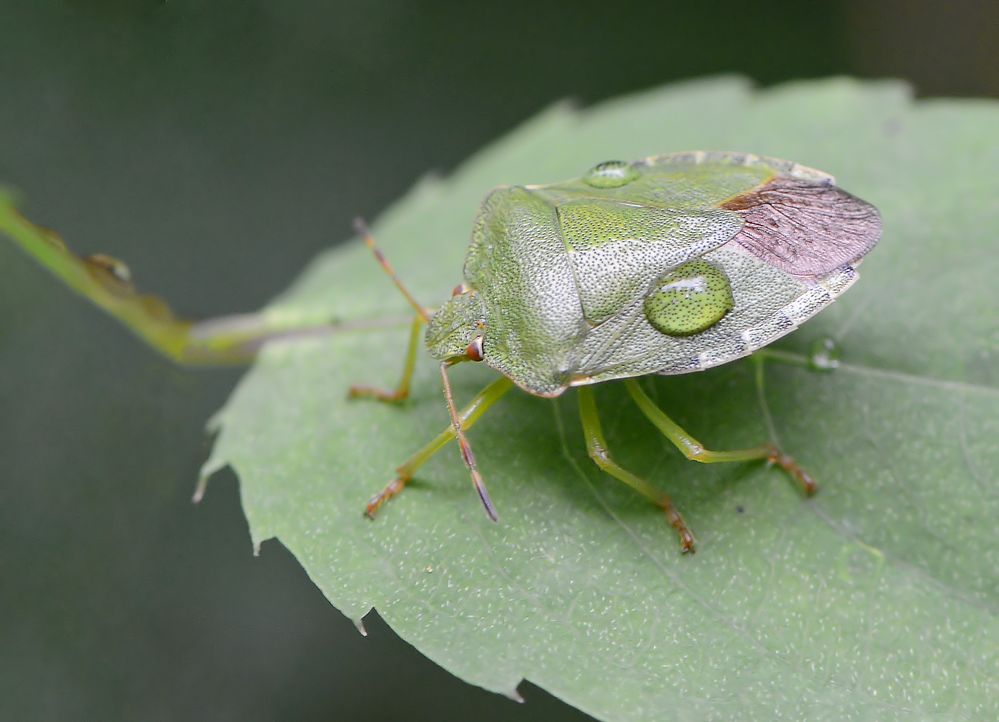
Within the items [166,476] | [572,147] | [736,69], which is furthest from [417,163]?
[166,476]

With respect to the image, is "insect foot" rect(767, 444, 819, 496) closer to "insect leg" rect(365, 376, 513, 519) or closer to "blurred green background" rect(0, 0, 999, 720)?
"insect leg" rect(365, 376, 513, 519)

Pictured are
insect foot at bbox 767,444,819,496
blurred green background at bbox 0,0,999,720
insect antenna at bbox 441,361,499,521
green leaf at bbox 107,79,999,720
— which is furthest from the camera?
blurred green background at bbox 0,0,999,720

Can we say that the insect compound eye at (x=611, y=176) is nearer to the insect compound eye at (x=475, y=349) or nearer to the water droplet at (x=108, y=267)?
the insect compound eye at (x=475, y=349)

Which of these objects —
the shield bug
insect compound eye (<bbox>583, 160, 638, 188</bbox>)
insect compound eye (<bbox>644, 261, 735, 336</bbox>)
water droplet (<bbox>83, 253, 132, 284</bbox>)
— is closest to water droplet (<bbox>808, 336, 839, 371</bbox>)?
the shield bug

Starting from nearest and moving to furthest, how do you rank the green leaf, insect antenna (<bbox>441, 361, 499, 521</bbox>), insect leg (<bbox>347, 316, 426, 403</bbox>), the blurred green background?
the green leaf → insect antenna (<bbox>441, 361, 499, 521</bbox>) → insect leg (<bbox>347, 316, 426, 403</bbox>) → the blurred green background

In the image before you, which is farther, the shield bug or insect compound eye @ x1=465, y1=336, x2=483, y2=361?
insect compound eye @ x1=465, y1=336, x2=483, y2=361

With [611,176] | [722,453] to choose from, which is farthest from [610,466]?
[611,176]
